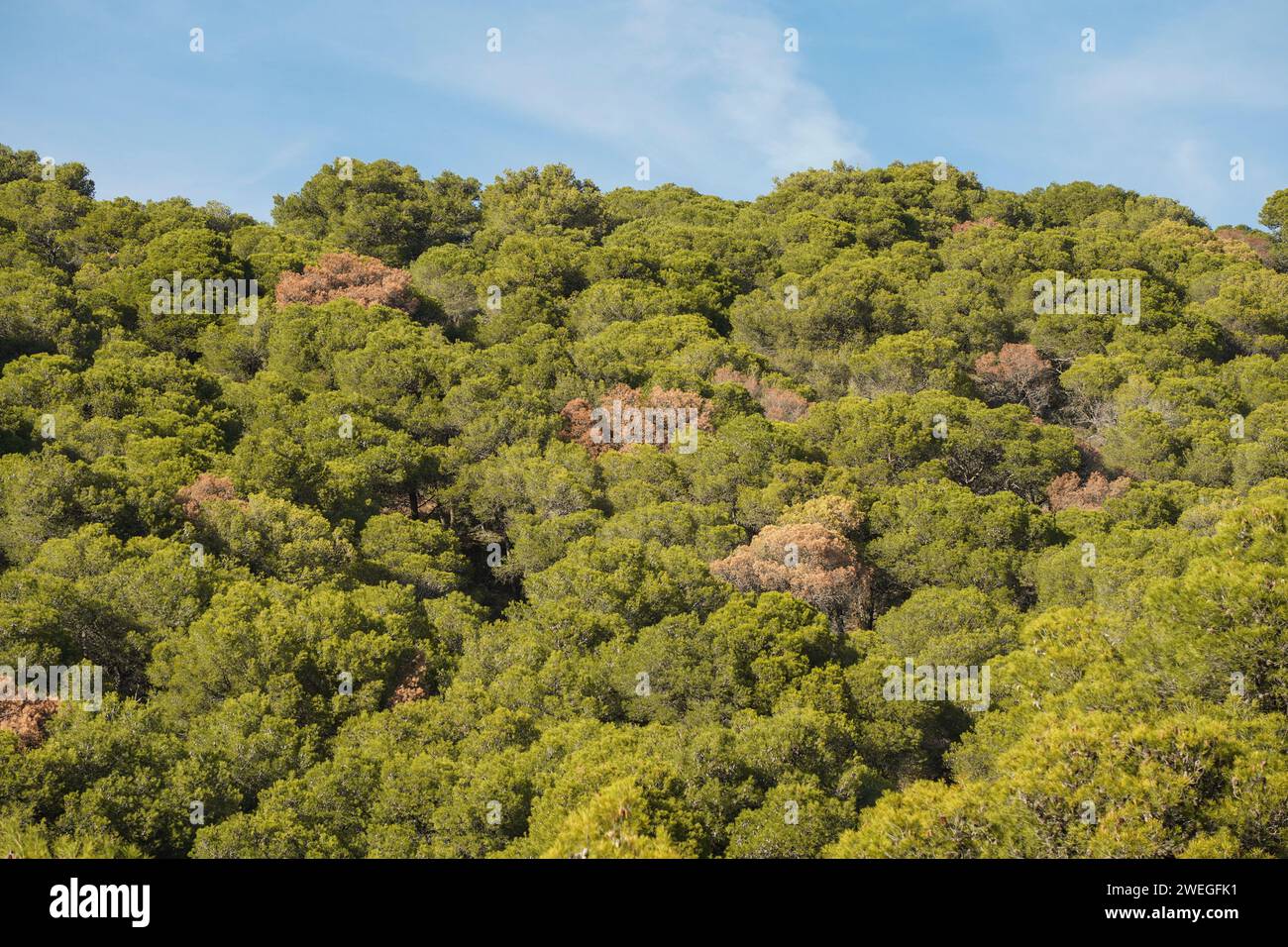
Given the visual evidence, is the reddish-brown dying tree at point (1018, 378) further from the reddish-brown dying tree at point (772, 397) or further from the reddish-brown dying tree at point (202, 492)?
A: the reddish-brown dying tree at point (202, 492)

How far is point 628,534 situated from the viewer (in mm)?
39656

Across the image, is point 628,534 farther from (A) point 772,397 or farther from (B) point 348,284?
(B) point 348,284

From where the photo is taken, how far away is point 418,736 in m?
27.5

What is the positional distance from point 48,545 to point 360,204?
152 feet

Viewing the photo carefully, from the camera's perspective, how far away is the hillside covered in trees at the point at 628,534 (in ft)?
67.4

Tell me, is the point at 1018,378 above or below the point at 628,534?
above

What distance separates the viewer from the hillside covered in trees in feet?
67.4

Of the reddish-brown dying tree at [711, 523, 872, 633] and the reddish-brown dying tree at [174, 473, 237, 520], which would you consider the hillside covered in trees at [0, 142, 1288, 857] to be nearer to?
the reddish-brown dying tree at [711, 523, 872, 633]

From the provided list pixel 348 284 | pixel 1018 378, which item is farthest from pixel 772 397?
pixel 348 284

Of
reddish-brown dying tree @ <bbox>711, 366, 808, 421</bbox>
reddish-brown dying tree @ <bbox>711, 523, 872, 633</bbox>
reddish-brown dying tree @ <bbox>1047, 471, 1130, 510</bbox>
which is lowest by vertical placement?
reddish-brown dying tree @ <bbox>711, 523, 872, 633</bbox>

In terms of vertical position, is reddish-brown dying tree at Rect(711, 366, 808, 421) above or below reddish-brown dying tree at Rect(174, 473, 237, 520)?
above

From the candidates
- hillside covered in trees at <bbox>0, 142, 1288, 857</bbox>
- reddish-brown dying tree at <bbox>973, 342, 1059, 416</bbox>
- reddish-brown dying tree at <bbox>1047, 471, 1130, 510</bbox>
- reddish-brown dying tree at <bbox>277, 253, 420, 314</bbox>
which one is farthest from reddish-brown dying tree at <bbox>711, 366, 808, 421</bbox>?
reddish-brown dying tree at <bbox>277, 253, 420, 314</bbox>

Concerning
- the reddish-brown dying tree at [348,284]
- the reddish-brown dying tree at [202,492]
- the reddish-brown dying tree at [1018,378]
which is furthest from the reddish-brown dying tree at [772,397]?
the reddish-brown dying tree at [202,492]
